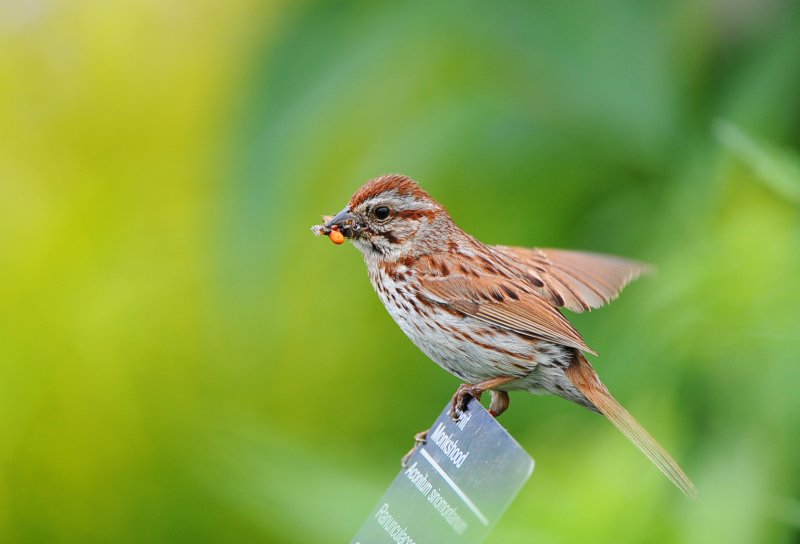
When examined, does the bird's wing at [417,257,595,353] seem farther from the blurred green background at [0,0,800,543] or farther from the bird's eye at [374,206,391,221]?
the blurred green background at [0,0,800,543]

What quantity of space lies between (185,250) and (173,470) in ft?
2.96

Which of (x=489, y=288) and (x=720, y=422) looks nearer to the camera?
(x=489, y=288)

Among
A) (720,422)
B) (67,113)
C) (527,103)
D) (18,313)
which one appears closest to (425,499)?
(720,422)

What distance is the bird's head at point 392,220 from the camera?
1981 mm

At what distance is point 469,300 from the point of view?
2104 millimetres

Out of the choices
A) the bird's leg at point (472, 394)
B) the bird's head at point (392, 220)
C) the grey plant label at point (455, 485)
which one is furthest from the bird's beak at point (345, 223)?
the grey plant label at point (455, 485)

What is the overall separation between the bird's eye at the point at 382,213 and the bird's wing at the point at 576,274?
0.33 meters

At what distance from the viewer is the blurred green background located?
278cm

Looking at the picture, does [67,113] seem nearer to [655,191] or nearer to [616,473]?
[655,191]

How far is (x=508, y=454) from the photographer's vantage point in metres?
1.35

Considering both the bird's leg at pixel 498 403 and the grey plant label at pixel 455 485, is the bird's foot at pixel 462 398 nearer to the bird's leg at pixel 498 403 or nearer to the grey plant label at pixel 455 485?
the grey plant label at pixel 455 485

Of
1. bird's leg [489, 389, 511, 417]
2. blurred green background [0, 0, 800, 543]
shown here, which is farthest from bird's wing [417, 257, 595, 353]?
blurred green background [0, 0, 800, 543]

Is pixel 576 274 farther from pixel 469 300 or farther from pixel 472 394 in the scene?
pixel 472 394

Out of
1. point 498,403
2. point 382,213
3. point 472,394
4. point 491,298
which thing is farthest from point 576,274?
point 472,394
